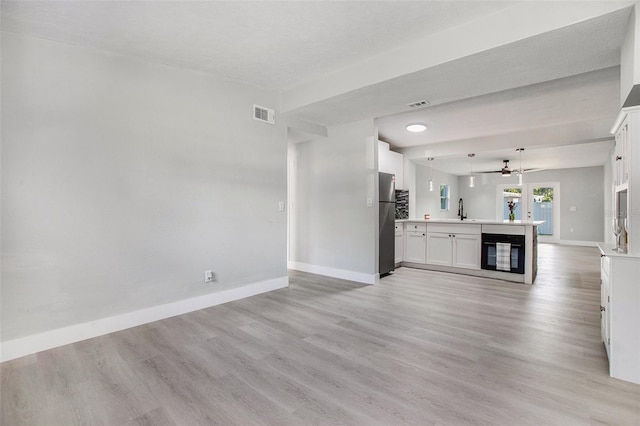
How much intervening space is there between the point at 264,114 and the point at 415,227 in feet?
11.8

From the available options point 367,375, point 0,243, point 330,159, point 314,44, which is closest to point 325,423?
point 367,375

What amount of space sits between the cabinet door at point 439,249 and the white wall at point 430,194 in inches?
58.5

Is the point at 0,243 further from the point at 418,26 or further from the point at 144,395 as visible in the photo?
the point at 418,26

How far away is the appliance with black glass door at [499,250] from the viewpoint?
16.0 feet

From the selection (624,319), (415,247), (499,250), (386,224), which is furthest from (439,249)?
(624,319)

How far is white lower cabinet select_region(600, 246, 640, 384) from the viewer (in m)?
2.02

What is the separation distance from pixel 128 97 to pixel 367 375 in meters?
3.28

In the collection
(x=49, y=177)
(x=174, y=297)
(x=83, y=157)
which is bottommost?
(x=174, y=297)

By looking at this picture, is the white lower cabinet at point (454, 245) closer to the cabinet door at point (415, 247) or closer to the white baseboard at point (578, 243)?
the cabinet door at point (415, 247)

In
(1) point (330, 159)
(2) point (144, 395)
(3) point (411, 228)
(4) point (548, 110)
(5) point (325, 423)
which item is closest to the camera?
(5) point (325, 423)

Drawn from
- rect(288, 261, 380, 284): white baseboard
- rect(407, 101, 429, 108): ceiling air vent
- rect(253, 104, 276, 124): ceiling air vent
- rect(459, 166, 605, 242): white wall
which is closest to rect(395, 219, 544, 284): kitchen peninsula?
rect(288, 261, 380, 284): white baseboard

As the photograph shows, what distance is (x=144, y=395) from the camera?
1.91 meters

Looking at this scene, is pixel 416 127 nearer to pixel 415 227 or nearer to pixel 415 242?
pixel 415 227

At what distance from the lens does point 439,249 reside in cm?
568
